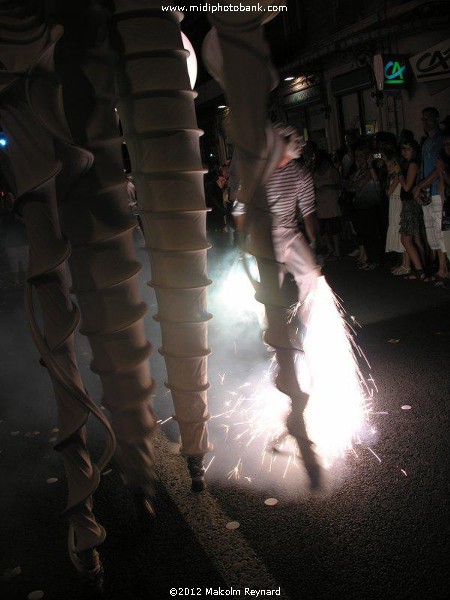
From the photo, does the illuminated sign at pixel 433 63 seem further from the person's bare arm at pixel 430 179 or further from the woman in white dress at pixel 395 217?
the person's bare arm at pixel 430 179

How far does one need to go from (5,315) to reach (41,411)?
561 cm

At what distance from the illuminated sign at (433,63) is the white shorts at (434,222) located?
223 inches

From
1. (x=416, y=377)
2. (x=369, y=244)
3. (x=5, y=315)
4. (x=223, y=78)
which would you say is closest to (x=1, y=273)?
(x=5, y=315)

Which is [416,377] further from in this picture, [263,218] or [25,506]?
[25,506]

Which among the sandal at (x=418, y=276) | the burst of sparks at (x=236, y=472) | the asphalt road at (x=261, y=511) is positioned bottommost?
the asphalt road at (x=261, y=511)

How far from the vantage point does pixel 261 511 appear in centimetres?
326

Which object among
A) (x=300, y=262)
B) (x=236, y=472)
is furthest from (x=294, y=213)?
(x=236, y=472)

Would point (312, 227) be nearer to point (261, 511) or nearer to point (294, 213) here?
point (294, 213)

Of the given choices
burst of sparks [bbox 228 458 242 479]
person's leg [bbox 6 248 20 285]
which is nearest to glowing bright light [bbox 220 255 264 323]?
burst of sparks [bbox 228 458 242 479]

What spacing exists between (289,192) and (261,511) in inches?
98.0

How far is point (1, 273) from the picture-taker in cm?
1541

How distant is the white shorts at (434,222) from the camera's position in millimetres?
8008

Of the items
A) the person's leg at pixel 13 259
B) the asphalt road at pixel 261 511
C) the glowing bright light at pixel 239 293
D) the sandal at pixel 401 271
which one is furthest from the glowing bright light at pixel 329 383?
the person's leg at pixel 13 259

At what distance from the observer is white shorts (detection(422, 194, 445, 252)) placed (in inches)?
315
